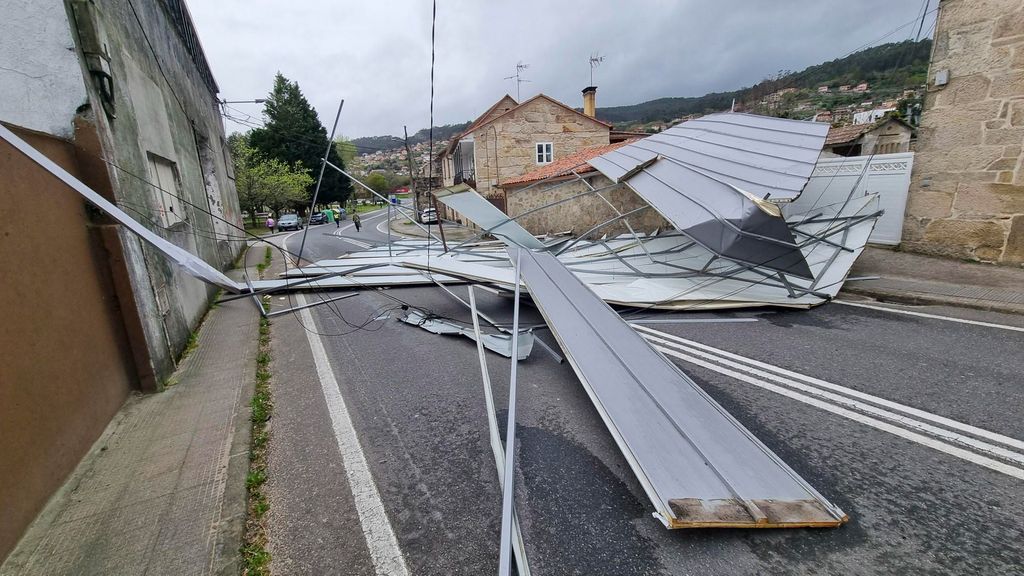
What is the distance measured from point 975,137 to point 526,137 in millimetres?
17134

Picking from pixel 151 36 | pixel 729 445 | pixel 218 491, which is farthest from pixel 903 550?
pixel 151 36

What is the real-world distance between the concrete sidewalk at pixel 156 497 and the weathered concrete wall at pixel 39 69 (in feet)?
8.32

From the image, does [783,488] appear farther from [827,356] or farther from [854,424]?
[827,356]

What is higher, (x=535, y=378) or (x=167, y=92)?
(x=167, y=92)

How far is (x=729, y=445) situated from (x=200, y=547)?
10.4 feet

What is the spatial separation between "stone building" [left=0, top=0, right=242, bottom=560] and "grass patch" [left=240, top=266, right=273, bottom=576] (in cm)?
106

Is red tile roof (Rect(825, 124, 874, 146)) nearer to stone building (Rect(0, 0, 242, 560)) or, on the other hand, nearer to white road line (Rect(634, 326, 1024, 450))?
white road line (Rect(634, 326, 1024, 450))

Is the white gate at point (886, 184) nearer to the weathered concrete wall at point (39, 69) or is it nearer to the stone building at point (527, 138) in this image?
the weathered concrete wall at point (39, 69)

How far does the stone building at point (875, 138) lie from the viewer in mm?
15289

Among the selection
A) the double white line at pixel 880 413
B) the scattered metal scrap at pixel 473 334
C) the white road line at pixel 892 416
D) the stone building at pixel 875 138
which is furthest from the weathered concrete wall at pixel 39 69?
the stone building at pixel 875 138

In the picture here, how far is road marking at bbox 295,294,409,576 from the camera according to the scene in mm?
2084

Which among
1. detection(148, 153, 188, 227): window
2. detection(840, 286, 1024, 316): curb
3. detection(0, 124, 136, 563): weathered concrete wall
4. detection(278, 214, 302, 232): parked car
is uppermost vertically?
detection(148, 153, 188, 227): window

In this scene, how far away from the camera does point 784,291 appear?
5.86 metres

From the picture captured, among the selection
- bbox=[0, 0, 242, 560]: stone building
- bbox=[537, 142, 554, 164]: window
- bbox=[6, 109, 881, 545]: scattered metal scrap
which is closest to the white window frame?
bbox=[537, 142, 554, 164]: window
